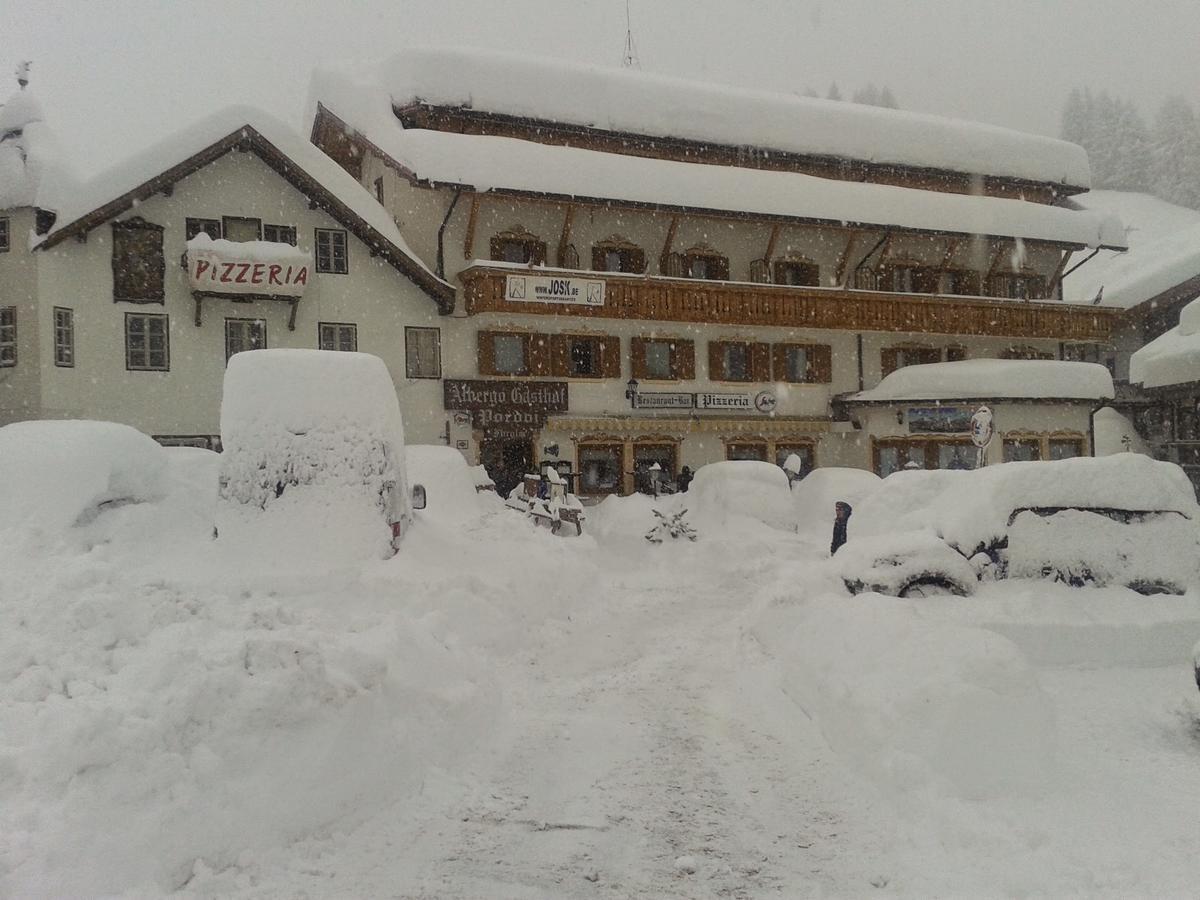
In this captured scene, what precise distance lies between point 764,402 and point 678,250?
5202 millimetres

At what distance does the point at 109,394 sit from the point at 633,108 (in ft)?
54.7

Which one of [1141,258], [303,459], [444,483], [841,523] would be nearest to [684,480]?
[444,483]

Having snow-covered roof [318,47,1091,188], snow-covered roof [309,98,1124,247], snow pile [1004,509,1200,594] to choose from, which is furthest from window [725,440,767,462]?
snow pile [1004,509,1200,594]

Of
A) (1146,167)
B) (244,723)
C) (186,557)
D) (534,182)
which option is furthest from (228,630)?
(1146,167)

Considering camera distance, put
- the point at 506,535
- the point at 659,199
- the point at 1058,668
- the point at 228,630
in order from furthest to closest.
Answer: the point at 659,199
the point at 506,535
the point at 1058,668
the point at 228,630

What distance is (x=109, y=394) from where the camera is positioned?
2134cm

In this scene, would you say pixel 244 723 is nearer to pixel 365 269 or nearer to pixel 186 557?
pixel 186 557

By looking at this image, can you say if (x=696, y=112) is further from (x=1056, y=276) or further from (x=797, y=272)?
(x=1056, y=276)

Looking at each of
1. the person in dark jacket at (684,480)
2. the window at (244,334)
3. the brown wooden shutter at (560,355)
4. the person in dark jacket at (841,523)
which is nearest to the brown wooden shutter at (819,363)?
the person in dark jacket at (684,480)

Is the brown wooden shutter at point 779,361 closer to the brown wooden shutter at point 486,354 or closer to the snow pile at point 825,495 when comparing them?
the snow pile at point 825,495

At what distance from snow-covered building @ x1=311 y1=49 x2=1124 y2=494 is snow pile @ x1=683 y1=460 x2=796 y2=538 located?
5.22 metres

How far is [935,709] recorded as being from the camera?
19.5 feet

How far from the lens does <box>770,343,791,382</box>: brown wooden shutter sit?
91.4 ft

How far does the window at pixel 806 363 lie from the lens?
28.2m
